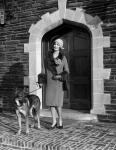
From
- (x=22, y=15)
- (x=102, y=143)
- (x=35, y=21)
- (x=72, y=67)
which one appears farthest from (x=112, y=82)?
(x=22, y=15)

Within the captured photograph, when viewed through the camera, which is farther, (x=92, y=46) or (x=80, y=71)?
(x=80, y=71)

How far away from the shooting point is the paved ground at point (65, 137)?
14.9 feet

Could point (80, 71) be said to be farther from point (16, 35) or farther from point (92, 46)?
point (16, 35)

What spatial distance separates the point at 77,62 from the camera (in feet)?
24.1

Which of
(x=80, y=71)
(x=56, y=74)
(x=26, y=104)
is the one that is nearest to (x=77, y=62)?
(x=80, y=71)

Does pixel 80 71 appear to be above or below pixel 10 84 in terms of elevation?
above

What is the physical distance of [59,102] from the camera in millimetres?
5648

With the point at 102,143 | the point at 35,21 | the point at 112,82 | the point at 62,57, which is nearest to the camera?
the point at 102,143

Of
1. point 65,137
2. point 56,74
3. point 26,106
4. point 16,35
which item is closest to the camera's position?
point 65,137

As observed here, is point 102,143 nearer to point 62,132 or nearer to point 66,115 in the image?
point 62,132

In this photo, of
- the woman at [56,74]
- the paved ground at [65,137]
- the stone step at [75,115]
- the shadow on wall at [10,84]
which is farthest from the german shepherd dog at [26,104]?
the shadow on wall at [10,84]

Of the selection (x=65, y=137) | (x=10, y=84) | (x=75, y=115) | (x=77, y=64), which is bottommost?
(x=65, y=137)

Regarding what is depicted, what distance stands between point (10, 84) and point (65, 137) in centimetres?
335

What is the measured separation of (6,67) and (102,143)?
426 centimetres
